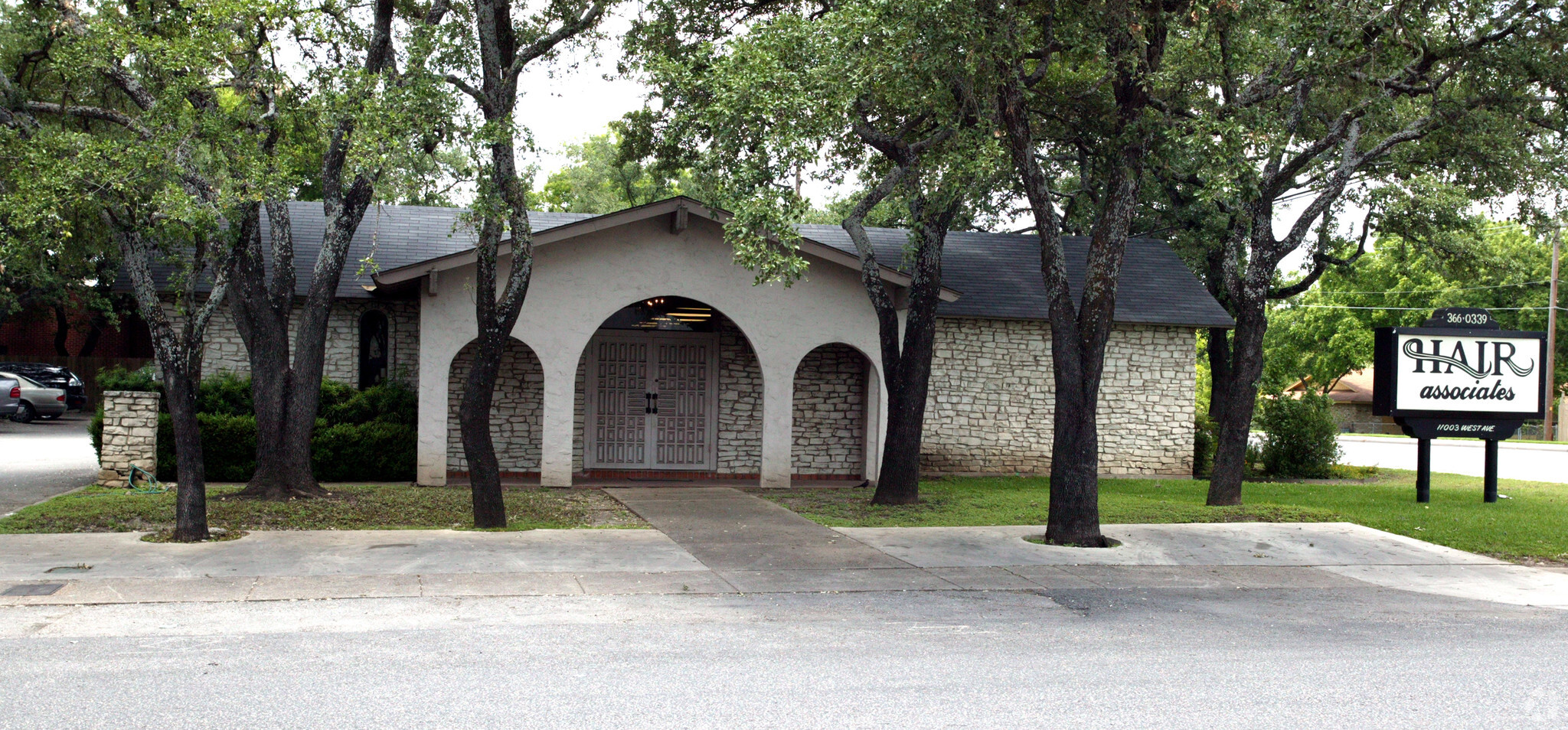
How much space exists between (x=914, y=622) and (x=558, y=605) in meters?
2.65

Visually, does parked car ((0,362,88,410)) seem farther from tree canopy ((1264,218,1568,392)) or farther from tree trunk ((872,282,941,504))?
tree canopy ((1264,218,1568,392))

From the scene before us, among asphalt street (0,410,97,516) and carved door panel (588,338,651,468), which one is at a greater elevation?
carved door panel (588,338,651,468)

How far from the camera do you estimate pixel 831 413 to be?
19.1m

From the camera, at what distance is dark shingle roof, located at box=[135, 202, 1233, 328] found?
1855 centimetres

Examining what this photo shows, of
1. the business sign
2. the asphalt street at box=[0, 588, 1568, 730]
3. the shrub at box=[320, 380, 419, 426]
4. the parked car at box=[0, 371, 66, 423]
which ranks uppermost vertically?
the business sign

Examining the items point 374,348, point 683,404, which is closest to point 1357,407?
point 683,404

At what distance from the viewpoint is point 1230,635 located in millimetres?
7742

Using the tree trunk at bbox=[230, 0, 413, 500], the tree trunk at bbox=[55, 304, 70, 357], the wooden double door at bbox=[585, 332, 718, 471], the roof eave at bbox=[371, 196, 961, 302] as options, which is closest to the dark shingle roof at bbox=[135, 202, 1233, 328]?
the roof eave at bbox=[371, 196, 961, 302]

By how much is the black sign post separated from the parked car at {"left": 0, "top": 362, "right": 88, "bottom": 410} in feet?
101

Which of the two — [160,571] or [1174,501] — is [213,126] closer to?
[160,571]

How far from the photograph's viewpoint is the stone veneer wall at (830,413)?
19.0m

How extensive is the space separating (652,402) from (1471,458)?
845 inches

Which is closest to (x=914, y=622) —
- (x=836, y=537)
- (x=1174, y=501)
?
(x=836, y=537)

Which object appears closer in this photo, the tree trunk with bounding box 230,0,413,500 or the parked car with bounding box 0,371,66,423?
the tree trunk with bounding box 230,0,413,500
